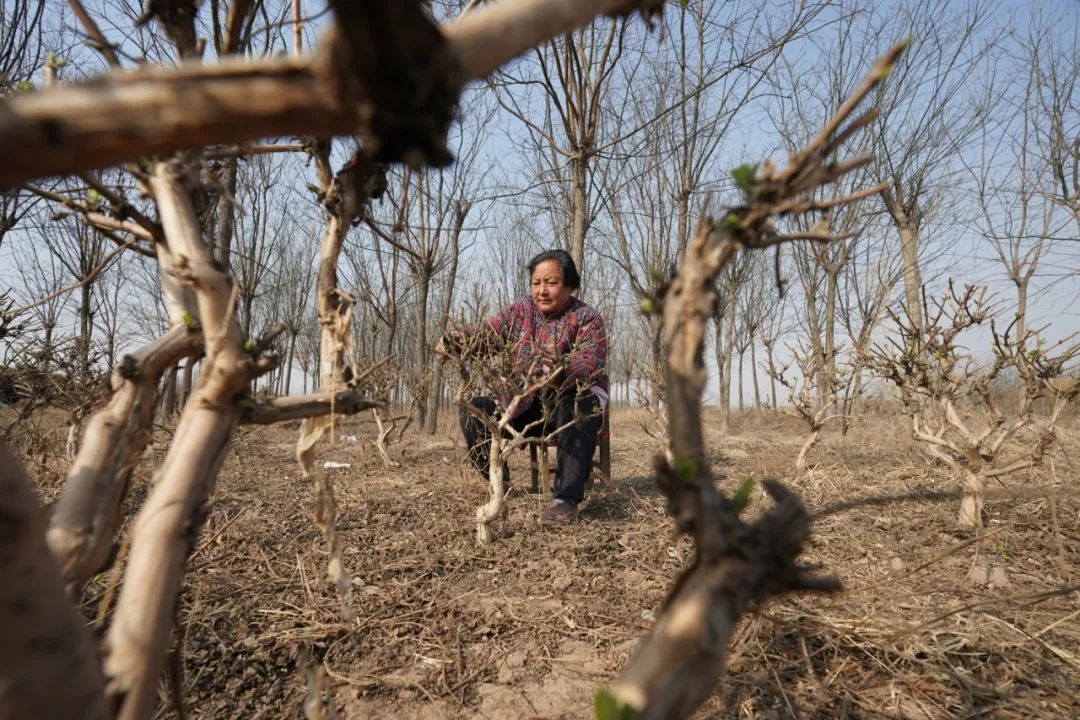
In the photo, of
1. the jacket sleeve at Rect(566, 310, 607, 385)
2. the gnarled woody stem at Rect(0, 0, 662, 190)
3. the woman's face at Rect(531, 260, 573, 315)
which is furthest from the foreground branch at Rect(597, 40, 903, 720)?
the woman's face at Rect(531, 260, 573, 315)

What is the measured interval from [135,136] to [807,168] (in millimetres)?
715

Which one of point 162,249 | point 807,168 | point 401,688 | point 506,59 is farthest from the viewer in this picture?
point 401,688

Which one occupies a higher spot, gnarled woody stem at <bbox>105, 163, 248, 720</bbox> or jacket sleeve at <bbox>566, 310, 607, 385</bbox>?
jacket sleeve at <bbox>566, 310, 607, 385</bbox>

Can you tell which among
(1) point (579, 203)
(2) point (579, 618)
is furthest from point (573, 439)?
(1) point (579, 203)

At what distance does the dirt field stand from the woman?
0.30m

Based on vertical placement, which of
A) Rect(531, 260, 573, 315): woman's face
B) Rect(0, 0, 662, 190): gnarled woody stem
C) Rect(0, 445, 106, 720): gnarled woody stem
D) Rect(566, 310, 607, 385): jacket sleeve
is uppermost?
Rect(531, 260, 573, 315): woman's face

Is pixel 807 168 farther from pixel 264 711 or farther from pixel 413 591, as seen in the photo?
pixel 413 591

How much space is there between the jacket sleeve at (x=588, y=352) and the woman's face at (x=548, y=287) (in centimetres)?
21

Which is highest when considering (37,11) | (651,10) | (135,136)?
(37,11)

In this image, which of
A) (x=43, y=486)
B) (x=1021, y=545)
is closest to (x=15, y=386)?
(x=43, y=486)

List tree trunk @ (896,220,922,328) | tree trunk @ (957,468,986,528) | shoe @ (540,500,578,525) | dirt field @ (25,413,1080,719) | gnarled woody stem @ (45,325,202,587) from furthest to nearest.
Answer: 1. tree trunk @ (896,220,922,328)
2. shoe @ (540,500,578,525)
3. tree trunk @ (957,468,986,528)
4. dirt field @ (25,413,1080,719)
5. gnarled woody stem @ (45,325,202,587)

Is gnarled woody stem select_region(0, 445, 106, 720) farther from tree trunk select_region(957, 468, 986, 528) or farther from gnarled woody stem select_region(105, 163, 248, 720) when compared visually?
tree trunk select_region(957, 468, 986, 528)

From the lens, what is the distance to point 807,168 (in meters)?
0.70

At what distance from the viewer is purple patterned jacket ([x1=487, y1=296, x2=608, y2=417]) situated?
301 centimetres
